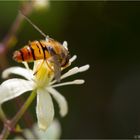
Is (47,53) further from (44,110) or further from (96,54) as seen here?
(96,54)

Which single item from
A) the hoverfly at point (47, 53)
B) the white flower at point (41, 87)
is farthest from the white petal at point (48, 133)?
the hoverfly at point (47, 53)

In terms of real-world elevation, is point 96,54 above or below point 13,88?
above

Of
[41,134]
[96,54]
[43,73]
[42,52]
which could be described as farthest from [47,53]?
[96,54]

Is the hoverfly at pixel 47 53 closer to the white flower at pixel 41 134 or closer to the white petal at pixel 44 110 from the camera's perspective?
the white petal at pixel 44 110

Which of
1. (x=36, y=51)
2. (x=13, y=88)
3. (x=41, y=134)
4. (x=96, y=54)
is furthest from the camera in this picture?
(x=96, y=54)

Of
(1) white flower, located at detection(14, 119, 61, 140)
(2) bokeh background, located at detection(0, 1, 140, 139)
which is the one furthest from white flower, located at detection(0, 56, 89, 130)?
(2) bokeh background, located at detection(0, 1, 140, 139)
